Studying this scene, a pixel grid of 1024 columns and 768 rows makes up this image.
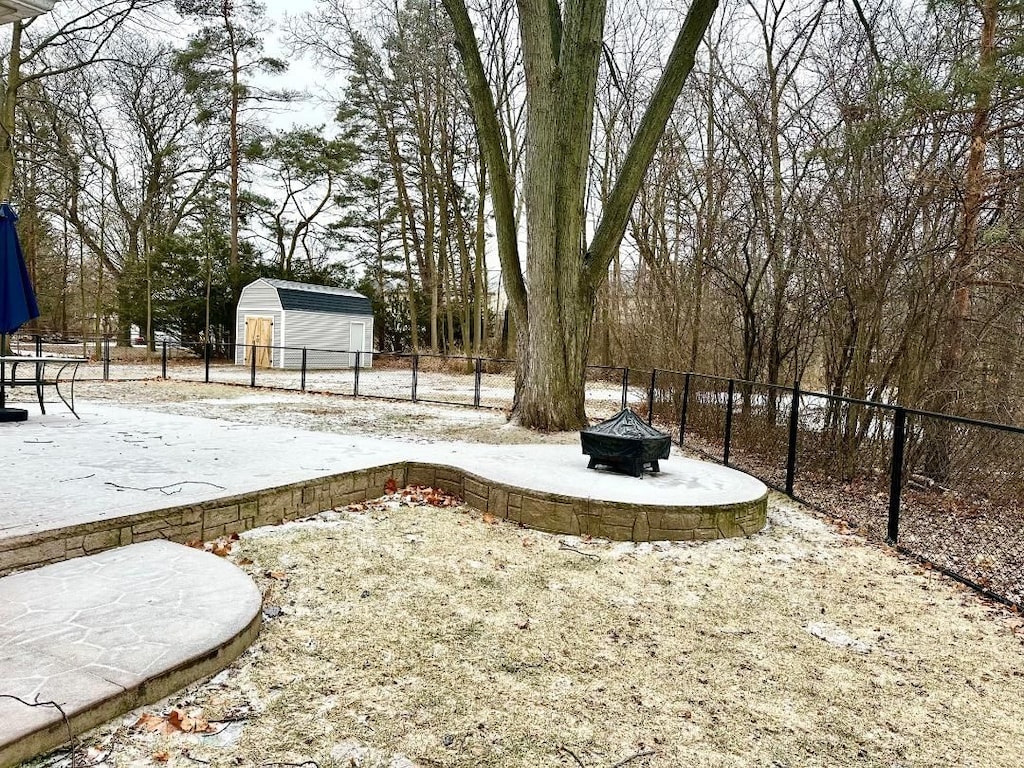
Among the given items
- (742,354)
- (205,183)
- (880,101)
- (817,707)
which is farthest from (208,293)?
(817,707)

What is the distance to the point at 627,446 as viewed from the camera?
4.86m

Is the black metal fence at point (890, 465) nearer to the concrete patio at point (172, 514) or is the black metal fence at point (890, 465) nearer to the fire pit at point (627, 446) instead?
the concrete patio at point (172, 514)

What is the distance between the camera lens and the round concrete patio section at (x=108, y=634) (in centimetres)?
186

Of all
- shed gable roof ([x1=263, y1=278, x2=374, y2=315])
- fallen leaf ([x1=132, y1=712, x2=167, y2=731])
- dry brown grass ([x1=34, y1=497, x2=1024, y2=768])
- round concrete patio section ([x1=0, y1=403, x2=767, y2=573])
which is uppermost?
shed gable roof ([x1=263, y1=278, x2=374, y2=315])

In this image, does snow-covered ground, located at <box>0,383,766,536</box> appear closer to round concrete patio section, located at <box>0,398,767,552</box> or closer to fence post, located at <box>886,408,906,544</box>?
round concrete patio section, located at <box>0,398,767,552</box>

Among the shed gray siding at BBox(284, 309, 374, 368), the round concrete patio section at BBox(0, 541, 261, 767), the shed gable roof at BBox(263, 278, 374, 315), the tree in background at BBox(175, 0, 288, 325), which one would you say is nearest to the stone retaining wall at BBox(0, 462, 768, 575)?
the round concrete patio section at BBox(0, 541, 261, 767)

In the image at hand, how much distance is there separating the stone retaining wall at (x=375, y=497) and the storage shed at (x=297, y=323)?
52.0 ft

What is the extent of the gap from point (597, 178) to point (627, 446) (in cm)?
1321

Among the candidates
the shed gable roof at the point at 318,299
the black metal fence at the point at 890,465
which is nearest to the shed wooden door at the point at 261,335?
the shed gable roof at the point at 318,299

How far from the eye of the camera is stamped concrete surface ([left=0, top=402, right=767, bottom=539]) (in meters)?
3.61

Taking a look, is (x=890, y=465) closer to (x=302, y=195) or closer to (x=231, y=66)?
(x=231, y=66)

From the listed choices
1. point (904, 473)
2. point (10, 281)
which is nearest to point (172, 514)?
point (10, 281)

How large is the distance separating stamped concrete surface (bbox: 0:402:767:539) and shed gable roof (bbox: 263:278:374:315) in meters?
14.7

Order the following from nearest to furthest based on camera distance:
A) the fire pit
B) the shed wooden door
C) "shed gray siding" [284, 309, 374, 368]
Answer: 1. the fire pit
2. the shed wooden door
3. "shed gray siding" [284, 309, 374, 368]
